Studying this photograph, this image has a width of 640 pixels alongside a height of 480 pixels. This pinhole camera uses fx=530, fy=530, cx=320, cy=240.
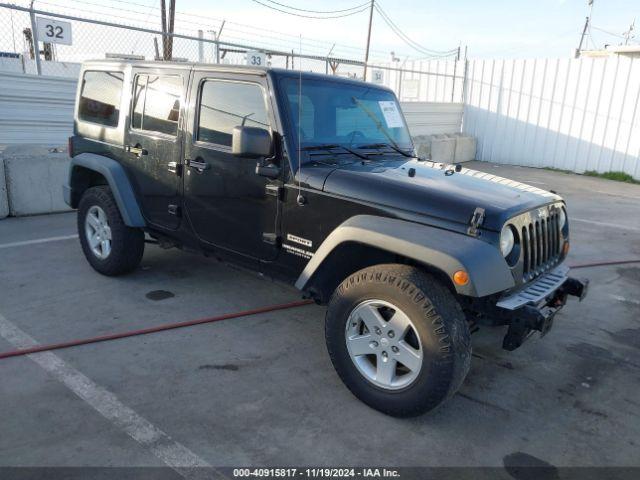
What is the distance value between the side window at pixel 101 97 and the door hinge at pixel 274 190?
2022 mm

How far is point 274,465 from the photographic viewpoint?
2633 millimetres

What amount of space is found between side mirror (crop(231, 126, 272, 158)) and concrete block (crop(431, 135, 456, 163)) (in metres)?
11.2

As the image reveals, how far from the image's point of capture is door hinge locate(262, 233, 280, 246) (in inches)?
145

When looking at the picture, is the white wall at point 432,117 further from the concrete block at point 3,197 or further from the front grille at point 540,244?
the front grille at point 540,244

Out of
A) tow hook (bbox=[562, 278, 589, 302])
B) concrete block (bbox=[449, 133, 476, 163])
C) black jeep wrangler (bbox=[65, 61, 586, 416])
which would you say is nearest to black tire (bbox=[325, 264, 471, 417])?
black jeep wrangler (bbox=[65, 61, 586, 416])

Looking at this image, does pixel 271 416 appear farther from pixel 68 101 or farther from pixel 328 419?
pixel 68 101

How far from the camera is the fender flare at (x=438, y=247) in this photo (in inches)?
108

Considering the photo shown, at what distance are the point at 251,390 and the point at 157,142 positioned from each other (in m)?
2.26

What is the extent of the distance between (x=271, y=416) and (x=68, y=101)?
7.19 metres

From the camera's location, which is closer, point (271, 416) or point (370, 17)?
point (271, 416)

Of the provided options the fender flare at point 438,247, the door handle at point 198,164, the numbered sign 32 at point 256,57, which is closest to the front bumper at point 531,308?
the fender flare at point 438,247

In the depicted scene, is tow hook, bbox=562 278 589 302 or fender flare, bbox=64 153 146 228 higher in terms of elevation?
fender flare, bbox=64 153 146 228

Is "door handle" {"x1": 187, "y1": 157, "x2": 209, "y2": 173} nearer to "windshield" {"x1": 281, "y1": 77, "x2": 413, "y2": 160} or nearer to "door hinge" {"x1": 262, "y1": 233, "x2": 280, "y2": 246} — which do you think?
"door hinge" {"x1": 262, "y1": 233, "x2": 280, "y2": 246}

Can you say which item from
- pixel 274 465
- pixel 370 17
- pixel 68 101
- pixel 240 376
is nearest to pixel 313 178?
pixel 240 376
